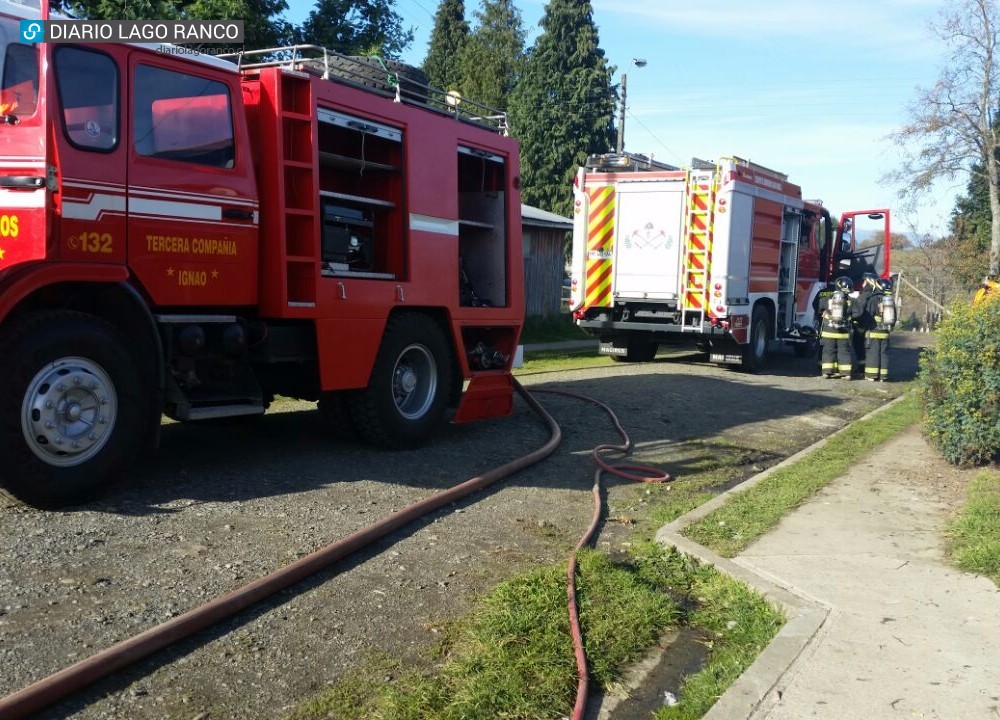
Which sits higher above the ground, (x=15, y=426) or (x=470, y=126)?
(x=470, y=126)

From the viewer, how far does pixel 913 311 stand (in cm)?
4956

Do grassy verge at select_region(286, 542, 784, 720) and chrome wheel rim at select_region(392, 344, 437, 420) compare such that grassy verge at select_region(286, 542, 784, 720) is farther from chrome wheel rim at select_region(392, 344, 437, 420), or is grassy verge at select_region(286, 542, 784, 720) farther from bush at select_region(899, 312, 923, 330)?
bush at select_region(899, 312, 923, 330)

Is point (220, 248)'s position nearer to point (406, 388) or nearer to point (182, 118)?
point (182, 118)

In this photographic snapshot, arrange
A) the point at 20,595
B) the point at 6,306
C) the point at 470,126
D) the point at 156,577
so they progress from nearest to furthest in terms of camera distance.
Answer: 1. the point at 20,595
2. the point at 156,577
3. the point at 6,306
4. the point at 470,126

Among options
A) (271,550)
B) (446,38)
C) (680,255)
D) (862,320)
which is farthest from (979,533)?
(446,38)

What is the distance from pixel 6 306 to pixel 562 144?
43.6m

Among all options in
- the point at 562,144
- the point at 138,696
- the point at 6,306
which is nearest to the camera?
the point at 138,696

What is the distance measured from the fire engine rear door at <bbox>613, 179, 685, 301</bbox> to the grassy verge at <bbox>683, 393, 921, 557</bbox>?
5085mm

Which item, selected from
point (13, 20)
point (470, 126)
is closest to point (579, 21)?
point (470, 126)

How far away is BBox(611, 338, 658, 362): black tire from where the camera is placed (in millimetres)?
15935

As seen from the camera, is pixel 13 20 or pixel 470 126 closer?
pixel 13 20

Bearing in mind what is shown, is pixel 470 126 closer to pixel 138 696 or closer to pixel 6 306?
pixel 6 306

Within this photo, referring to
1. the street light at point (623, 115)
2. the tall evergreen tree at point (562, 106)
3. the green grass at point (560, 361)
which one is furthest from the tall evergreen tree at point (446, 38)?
the green grass at point (560, 361)

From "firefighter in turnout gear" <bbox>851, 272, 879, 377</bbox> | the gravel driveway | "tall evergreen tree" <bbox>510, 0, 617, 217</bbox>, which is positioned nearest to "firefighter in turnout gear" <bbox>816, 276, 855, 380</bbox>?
"firefighter in turnout gear" <bbox>851, 272, 879, 377</bbox>
